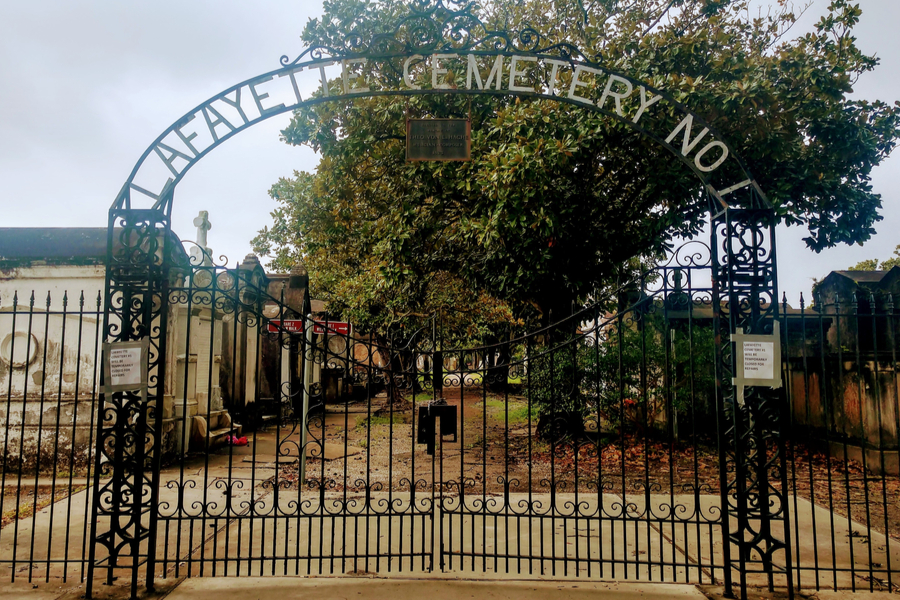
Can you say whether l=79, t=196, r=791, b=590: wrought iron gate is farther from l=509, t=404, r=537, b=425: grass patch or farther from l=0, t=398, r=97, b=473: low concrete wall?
l=509, t=404, r=537, b=425: grass patch

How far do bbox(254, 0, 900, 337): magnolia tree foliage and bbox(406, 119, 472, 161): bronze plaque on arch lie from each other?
304cm

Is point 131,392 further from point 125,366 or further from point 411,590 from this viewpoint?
point 411,590

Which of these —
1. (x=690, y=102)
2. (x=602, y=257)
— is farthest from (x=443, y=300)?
(x=690, y=102)

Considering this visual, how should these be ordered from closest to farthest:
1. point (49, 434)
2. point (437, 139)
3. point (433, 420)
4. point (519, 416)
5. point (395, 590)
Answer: point (395, 590) → point (437, 139) → point (433, 420) → point (49, 434) → point (519, 416)

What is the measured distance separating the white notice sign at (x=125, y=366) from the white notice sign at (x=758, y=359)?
4.98 m

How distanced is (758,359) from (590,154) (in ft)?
19.4

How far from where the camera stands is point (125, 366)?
4.79 metres

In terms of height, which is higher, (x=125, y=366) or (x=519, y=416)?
(x=125, y=366)

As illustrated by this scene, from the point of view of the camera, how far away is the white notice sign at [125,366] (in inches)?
188

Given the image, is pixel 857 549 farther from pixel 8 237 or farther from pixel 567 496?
pixel 8 237

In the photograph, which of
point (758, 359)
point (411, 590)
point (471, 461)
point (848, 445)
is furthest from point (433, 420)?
point (848, 445)

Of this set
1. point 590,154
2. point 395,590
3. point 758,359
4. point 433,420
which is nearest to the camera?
point 395,590

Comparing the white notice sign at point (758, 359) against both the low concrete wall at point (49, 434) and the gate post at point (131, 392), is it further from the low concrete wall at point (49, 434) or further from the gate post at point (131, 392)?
the low concrete wall at point (49, 434)

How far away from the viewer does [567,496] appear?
7680 millimetres
